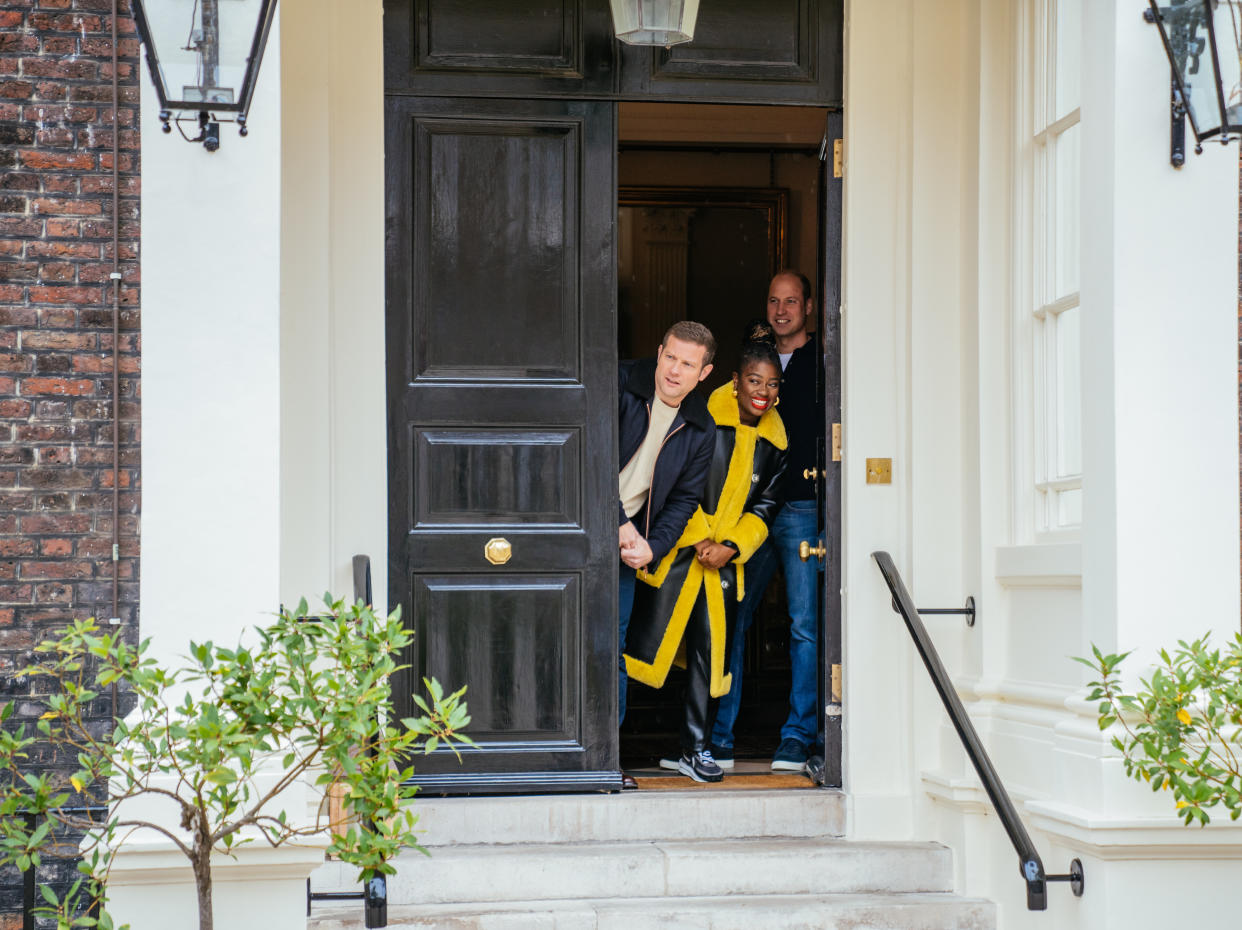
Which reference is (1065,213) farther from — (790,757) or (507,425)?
(790,757)

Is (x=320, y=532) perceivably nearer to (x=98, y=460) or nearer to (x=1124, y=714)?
(x=98, y=460)

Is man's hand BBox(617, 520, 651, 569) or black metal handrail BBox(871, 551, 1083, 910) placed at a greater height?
man's hand BBox(617, 520, 651, 569)

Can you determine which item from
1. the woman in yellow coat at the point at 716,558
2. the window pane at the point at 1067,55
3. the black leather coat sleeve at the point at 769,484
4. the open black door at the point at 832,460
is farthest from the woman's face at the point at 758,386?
the window pane at the point at 1067,55

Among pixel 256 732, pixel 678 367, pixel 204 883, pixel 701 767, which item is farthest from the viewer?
pixel 678 367

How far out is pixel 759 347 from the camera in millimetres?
5969

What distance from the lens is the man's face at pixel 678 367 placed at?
5672mm

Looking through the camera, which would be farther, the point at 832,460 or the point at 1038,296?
the point at 832,460

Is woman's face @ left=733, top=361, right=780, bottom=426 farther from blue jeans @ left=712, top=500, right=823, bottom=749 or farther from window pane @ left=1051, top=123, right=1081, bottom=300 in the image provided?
window pane @ left=1051, top=123, right=1081, bottom=300

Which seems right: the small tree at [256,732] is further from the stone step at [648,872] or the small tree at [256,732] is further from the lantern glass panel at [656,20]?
the lantern glass panel at [656,20]

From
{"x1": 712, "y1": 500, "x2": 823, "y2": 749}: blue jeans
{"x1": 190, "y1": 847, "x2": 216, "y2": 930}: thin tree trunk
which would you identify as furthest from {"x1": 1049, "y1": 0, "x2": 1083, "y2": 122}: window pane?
{"x1": 190, "y1": 847, "x2": 216, "y2": 930}: thin tree trunk

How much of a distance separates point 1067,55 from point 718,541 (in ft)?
7.38

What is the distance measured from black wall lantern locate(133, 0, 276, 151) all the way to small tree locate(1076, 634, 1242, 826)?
2617 millimetres

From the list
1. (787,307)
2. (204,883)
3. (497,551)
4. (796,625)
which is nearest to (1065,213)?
(787,307)

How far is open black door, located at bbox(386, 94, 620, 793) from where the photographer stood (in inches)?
201
